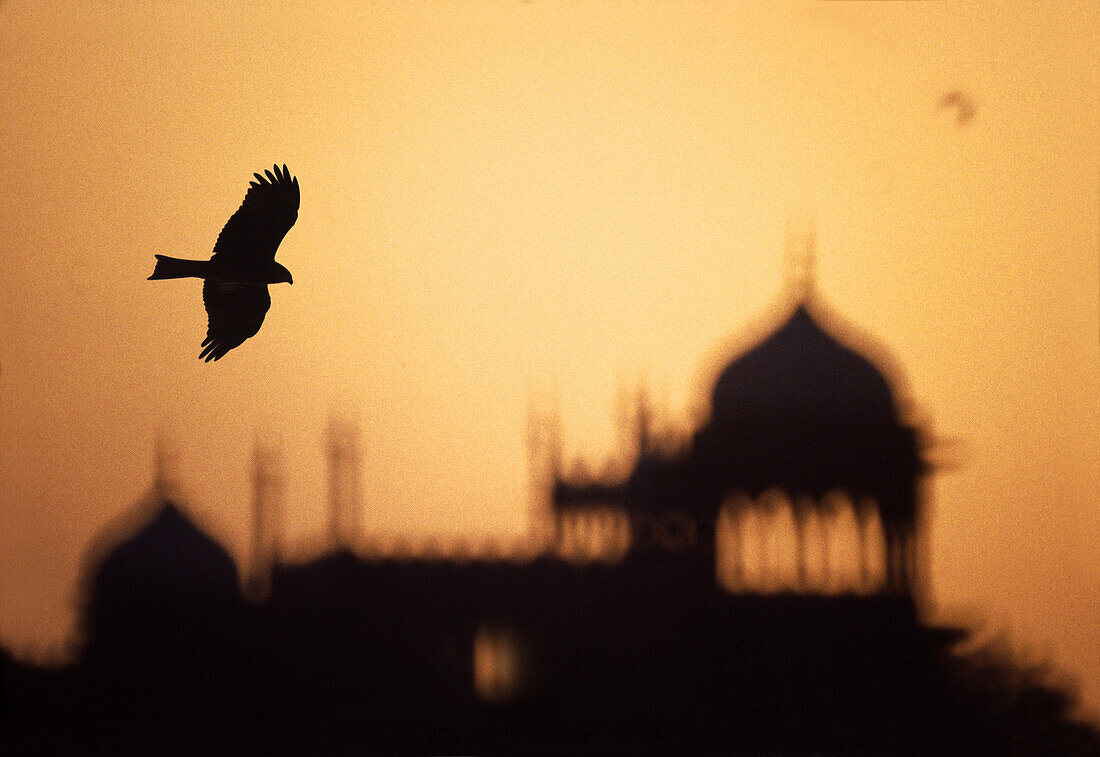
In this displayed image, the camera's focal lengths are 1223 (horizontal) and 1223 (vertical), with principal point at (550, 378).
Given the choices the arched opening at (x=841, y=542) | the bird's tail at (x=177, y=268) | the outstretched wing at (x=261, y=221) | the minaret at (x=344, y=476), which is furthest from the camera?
the arched opening at (x=841, y=542)

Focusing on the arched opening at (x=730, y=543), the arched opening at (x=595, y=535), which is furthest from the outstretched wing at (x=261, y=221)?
the arched opening at (x=730, y=543)

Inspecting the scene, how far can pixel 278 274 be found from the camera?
14.3 feet

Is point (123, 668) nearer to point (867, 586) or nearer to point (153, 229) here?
point (153, 229)

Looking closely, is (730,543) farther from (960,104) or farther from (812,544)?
(960,104)

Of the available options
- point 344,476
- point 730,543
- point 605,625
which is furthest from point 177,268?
point 730,543

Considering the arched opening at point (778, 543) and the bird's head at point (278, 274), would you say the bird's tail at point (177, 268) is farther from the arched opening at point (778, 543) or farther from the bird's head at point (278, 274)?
the arched opening at point (778, 543)

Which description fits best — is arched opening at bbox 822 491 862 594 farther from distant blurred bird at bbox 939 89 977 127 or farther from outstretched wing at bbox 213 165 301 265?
outstretched wing at bbox 213 165 301 265

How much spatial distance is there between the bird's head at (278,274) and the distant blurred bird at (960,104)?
8.02ft

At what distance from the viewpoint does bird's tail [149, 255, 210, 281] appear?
4391 millimetres

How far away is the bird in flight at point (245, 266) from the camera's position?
4285mm

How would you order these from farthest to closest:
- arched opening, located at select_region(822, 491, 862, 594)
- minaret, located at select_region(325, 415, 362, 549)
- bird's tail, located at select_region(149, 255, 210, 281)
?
arched opening, located at select_region(822, 491, 862, 594) < minaret, located at select_region(325, 415, 362, 549) < bird's tail, located at select_region(149, 255, 210, 281)

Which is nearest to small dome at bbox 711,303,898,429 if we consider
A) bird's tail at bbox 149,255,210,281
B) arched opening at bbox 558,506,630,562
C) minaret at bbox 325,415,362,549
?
arched opening at bbox 558,506,630,562

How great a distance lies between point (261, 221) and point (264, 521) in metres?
1.12

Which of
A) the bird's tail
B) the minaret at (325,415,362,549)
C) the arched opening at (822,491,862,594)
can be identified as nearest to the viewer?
the bird's tail
